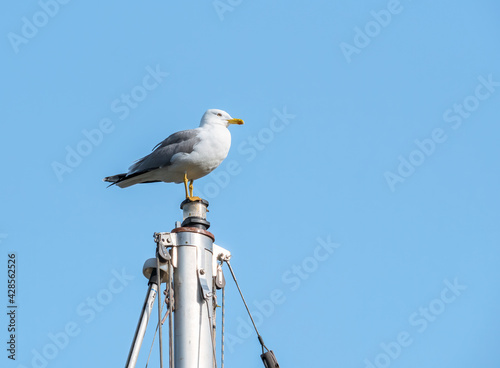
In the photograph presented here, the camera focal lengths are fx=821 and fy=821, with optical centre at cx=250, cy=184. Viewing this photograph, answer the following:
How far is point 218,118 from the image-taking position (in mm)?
13039

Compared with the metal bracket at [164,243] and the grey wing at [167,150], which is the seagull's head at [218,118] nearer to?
the grey wing at [167,150]

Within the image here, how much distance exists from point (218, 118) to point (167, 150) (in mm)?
1232

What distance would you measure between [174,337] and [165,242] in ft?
3.66

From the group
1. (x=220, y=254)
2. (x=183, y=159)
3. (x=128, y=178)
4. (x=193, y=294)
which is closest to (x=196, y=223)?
A: (x=220, y=254)

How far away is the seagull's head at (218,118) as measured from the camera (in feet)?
42.5

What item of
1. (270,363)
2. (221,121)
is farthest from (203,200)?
(221,121)

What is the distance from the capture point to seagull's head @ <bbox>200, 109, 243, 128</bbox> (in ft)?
42.5

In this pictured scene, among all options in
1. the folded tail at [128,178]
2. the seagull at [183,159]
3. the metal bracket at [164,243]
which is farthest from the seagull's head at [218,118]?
the metal bracket at [164,243]

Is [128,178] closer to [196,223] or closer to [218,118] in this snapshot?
[218,118]

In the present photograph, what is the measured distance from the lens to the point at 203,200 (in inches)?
405

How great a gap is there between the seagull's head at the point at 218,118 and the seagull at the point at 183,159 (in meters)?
0.25

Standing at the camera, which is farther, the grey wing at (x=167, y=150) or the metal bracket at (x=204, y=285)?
the grey wing at (x=167, y=150)

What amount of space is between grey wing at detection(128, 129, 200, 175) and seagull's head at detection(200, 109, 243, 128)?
47 cm

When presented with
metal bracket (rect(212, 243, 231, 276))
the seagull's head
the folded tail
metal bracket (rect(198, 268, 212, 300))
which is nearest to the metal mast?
metal bracket (rect(198, 268, 212, 300))
